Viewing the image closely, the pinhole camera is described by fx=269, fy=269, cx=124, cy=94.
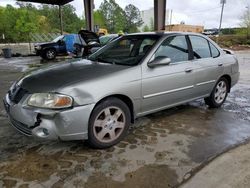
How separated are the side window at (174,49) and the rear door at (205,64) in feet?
0.69

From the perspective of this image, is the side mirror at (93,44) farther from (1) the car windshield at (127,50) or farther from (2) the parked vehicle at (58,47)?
(1) the car windshield at (127,50)

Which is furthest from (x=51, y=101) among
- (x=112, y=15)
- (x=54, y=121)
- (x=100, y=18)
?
(x=112, y=15)

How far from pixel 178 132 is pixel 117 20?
203 ft

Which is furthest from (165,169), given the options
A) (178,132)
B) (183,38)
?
(183,38)

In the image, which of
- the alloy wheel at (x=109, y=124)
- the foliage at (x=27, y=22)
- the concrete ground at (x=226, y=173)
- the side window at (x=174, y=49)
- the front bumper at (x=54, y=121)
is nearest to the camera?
the concrete ground at (x=226, y=173)

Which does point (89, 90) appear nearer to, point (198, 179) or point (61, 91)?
point (61, 91)

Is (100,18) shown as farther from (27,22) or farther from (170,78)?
(170,78)

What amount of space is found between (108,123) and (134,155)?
50 cm

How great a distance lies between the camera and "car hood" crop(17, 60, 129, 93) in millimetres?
3023

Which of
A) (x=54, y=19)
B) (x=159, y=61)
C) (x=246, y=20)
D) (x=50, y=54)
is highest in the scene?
(x=54, y=19)

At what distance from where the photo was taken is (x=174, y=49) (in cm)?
411

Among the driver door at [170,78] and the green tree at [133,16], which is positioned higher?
the green tree at [133,16]

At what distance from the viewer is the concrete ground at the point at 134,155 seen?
2.63 meters

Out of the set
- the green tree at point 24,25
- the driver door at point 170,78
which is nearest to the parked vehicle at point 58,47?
the driver door at point 170,78
